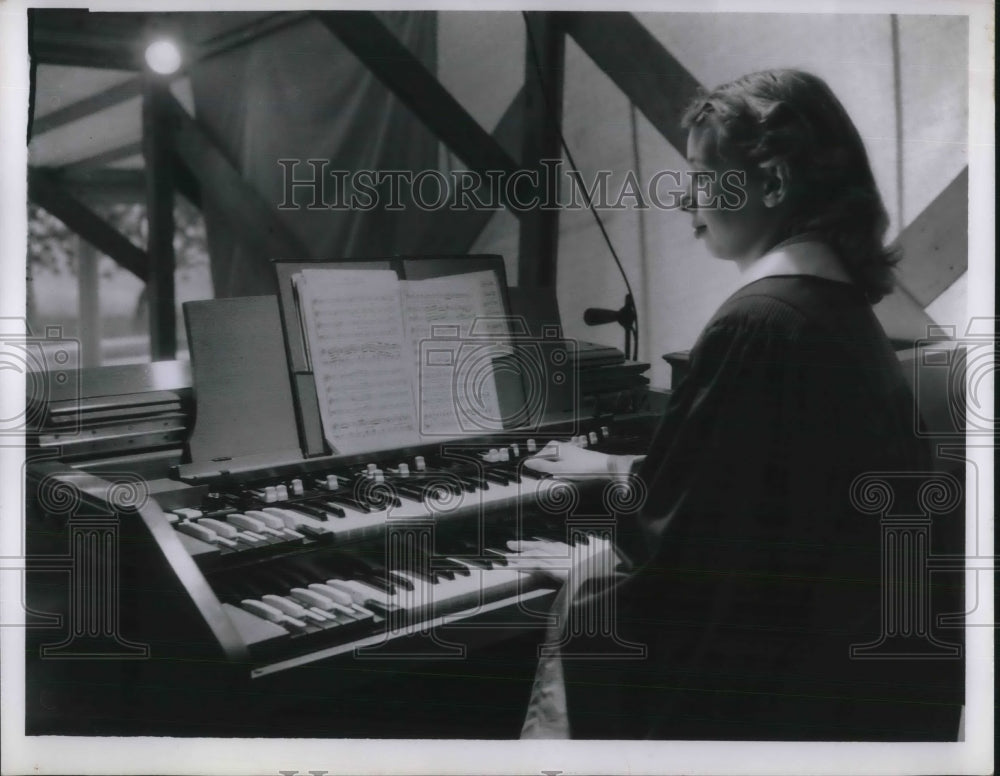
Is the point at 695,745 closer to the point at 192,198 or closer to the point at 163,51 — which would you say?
the point at 192,198

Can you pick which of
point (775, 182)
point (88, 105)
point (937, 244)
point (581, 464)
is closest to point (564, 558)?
point (581, 464)

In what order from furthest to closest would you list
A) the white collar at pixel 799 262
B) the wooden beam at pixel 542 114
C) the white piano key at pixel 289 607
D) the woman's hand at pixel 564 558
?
the wooden beam at pixel 542 114, the woman's hand at pixel 564 558, the white collar at pixel 799 262, the white piano key at pixel 289 607

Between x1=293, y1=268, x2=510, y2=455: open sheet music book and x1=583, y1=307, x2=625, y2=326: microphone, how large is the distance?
201 mm

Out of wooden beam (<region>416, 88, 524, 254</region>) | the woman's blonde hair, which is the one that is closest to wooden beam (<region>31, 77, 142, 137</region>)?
wooden beam (<region>416, 88, 524, 254</region>)

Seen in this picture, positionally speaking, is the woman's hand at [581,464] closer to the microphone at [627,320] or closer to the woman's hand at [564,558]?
the woman's hand at [564,558]

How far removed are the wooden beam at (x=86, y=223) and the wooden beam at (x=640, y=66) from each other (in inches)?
43.4

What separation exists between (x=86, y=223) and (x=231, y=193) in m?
0.32

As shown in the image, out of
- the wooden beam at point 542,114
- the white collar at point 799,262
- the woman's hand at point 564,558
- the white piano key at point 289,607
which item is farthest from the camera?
the wooden beam at point 542,114

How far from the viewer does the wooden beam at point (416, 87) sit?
6.61ft

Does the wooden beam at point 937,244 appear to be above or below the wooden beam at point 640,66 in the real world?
below

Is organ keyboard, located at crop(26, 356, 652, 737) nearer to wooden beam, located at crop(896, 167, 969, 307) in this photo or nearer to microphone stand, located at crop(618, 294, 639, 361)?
microphone stand, located at crop(618, 294, 639, 361)

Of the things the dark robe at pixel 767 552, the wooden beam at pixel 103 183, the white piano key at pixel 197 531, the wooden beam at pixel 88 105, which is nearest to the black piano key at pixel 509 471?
the dark robe at pixel 767 552

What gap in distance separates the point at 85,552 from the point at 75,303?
1.80ft

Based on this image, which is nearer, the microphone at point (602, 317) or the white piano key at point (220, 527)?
the white piano key at point (220, 527)
